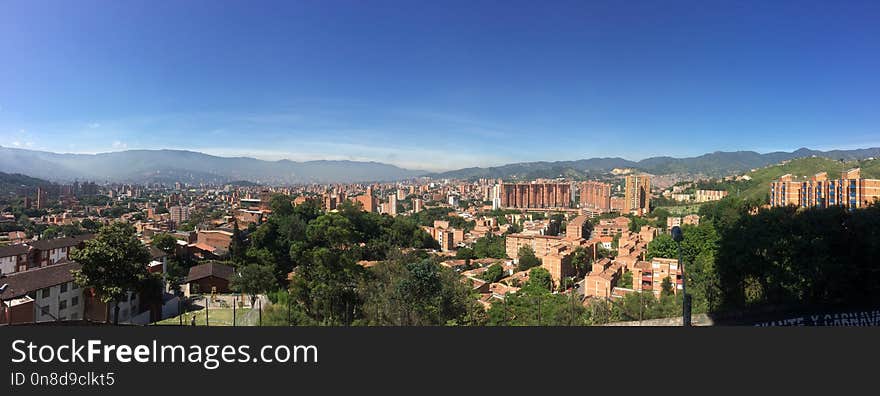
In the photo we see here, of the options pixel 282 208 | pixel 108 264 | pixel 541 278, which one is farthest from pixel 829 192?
pixel 108 264

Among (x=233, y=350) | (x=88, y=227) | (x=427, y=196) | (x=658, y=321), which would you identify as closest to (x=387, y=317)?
(x=233, y=350)

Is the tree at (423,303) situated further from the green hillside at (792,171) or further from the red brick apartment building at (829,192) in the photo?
the green hillside at (792,171)

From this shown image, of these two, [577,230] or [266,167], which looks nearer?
[577,230]

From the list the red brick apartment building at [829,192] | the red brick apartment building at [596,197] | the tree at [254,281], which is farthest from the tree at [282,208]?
the red brick apartment building at [596,197]

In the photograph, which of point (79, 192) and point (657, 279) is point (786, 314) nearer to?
point (657, 279)

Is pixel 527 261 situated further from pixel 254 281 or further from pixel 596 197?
pixel 596 197

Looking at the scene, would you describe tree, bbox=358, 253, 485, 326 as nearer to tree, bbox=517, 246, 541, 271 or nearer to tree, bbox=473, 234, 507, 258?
tree, bbox=517, 246, 541, 271
